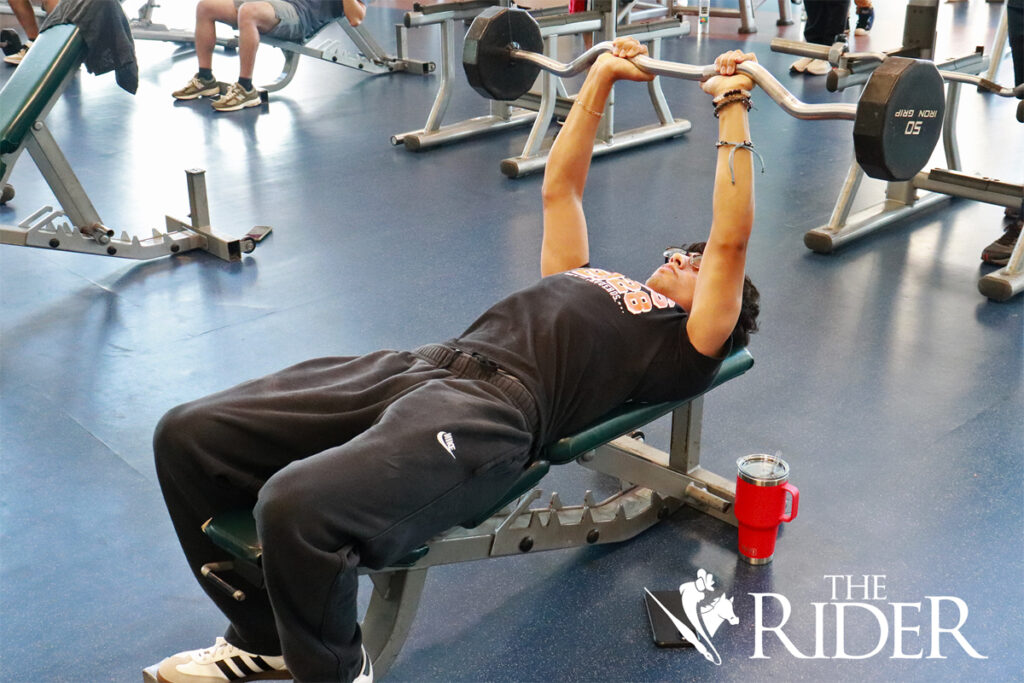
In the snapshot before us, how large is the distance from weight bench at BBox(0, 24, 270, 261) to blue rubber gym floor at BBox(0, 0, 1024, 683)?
0.28 ft


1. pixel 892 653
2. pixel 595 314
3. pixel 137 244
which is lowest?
pixel 892 653

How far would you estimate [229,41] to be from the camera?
6965mm

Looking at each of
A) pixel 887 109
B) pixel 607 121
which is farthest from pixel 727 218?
pixel 607 121

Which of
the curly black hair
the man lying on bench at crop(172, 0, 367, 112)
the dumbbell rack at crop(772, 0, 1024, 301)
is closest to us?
the curly black hair

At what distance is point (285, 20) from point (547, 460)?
450cm

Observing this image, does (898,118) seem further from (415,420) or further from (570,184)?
(415,420)

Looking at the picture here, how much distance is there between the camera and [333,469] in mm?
1476

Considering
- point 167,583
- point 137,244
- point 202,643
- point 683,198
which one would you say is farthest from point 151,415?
point 683,198

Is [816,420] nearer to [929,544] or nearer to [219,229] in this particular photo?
[929,544]

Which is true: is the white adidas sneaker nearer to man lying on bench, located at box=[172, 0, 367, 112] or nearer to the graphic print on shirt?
the graphic print on shirt

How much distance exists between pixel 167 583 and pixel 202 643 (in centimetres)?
20

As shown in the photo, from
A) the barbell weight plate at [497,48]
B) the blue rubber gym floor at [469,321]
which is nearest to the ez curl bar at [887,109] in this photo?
the barbell weight plate at [497,48]

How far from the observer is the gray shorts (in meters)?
5.67

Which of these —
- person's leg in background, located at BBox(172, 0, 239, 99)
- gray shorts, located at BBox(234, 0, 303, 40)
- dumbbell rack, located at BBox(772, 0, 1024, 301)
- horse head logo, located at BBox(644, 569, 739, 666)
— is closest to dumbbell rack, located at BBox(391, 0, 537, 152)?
gray shorts, located at BBox(234, 0, 303, 40)
